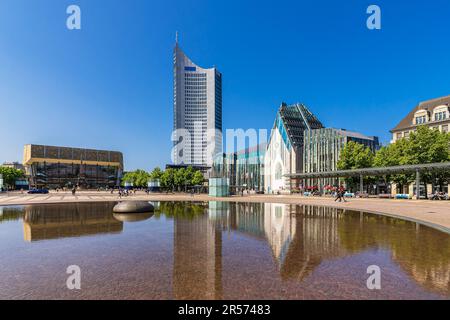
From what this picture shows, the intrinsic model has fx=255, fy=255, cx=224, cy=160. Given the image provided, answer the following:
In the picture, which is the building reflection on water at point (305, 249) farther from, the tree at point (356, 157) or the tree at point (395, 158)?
the tree at point (356, 157)

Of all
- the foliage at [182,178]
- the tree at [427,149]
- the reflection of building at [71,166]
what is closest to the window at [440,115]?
the tree at [427,149]

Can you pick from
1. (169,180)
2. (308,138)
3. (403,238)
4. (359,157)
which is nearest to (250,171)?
(308,138)

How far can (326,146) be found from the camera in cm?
8475

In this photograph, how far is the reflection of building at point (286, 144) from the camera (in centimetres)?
9100

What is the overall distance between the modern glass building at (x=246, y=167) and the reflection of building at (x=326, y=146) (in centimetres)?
2612

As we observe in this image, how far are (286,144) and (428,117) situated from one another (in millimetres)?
42293

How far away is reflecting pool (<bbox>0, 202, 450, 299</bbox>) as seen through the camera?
5.62m

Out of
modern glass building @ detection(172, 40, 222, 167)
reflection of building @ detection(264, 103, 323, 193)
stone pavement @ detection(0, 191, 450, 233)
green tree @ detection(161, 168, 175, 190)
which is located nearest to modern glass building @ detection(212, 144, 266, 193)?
reflection of building @ detection(264, 103, 323, 193)

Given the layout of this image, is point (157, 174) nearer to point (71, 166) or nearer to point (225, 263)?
point (71, 166)

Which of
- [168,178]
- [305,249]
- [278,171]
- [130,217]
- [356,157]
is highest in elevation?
[356,157]

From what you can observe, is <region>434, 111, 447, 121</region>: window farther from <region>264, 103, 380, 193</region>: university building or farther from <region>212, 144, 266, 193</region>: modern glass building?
<region>212, 144, 266, 193</region>: modern glass building

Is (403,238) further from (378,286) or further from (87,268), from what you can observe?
(87,268)

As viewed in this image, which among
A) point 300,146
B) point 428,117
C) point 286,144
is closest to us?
point 428,117

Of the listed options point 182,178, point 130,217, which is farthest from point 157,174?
point 130,217
